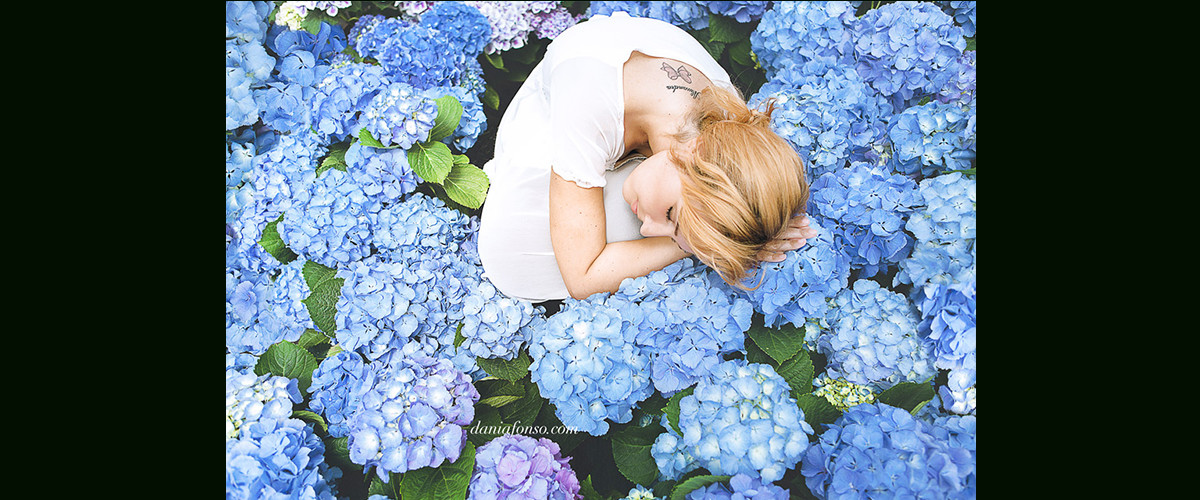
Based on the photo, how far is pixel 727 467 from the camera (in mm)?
1664

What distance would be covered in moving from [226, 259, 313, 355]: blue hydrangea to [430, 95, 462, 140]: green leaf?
0.56 metres

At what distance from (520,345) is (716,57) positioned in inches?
41.6

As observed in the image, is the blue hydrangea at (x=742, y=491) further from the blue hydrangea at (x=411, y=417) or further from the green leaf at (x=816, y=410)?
the blue hydrangea at (x=411, y=417)

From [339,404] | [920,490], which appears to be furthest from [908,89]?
[339,404]

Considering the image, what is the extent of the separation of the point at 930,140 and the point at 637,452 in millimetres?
1244

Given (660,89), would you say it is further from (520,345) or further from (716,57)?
(520,345)

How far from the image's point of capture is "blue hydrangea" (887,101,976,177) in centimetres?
182

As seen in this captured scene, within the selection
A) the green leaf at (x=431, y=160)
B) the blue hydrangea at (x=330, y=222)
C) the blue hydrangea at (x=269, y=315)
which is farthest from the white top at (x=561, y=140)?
the blue hydrangea at (x=269, y=315)

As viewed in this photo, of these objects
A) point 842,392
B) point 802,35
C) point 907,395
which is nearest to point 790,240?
point 842,392

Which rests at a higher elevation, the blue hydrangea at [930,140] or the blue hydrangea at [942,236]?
the blue hydrangea at [930,140]

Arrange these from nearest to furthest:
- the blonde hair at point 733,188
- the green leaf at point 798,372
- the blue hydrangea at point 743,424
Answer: the blonde hair at point 733,188 < the blue hydrangea at point 743,424 < the green leaf at point 798,372

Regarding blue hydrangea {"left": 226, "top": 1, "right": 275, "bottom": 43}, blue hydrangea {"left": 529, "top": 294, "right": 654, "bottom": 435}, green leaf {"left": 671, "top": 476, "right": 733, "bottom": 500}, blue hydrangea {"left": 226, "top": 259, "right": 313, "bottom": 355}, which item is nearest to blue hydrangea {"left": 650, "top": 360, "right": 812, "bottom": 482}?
green leaf {"left": 671, "top": 476, "right": 733, "bottom": 500}

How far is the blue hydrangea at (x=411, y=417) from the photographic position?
173cm

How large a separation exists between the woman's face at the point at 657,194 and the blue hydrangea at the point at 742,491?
66 cm
